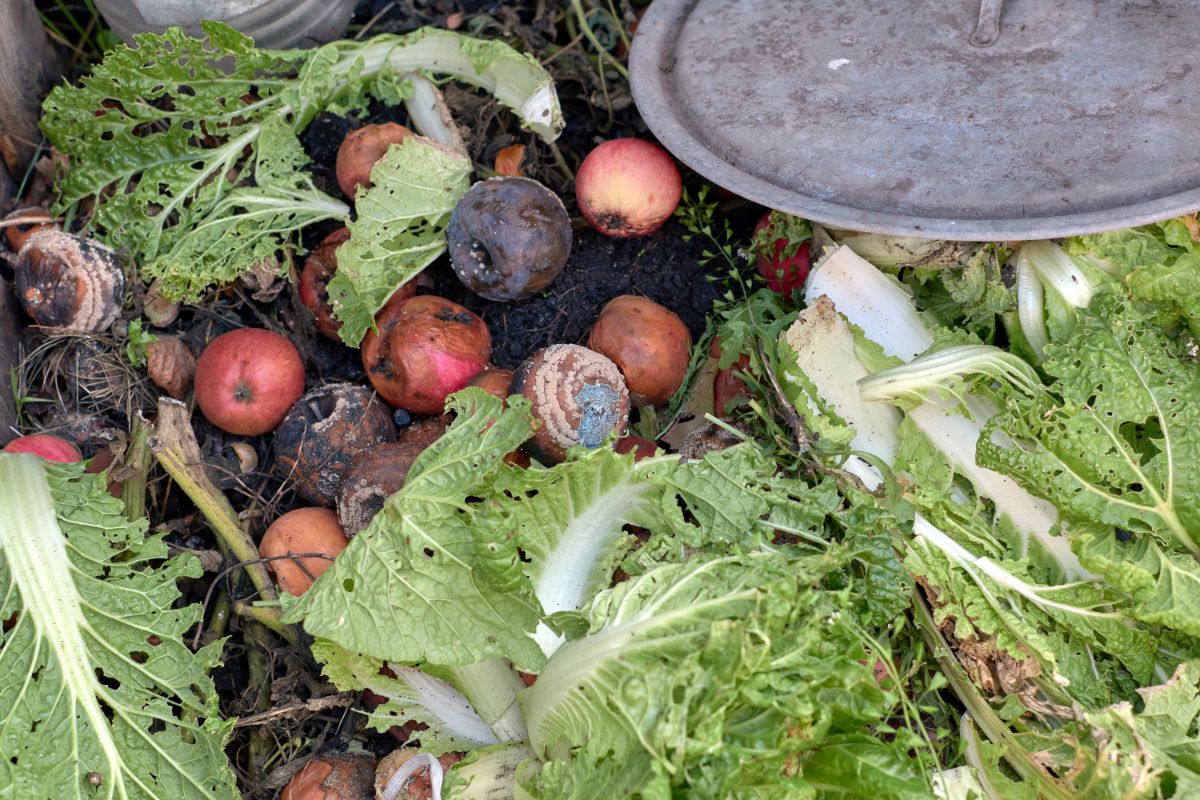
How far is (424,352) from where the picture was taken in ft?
9.12

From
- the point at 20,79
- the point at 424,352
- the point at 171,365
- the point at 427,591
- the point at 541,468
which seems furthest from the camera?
the point at 20,79

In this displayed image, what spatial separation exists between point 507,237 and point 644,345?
53 centimetres

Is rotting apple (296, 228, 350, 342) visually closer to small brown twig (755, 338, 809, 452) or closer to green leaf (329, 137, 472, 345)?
green leaf (329, 137, 472, 345)

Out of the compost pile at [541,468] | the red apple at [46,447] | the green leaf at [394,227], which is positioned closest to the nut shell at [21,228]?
the compost pile at [541,468]

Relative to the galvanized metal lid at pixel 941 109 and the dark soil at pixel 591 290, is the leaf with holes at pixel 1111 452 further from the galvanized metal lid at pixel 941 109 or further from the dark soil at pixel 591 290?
the dark soil at pixel 591 290

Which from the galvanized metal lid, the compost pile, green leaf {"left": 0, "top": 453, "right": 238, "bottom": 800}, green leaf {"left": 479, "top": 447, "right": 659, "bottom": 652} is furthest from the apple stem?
the galvanized metal lid

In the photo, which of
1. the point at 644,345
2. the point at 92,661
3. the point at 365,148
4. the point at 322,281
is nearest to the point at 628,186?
the point at 644,345

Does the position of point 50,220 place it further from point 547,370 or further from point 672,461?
point 672,461

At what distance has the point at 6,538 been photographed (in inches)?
92.0

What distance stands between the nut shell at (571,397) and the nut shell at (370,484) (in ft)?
1.25

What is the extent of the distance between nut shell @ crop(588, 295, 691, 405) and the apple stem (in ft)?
3.87

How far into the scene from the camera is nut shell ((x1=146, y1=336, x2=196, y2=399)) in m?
2.98

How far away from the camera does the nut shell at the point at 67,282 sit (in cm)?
289

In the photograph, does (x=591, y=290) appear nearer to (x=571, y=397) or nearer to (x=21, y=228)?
(x=571, y=397)
